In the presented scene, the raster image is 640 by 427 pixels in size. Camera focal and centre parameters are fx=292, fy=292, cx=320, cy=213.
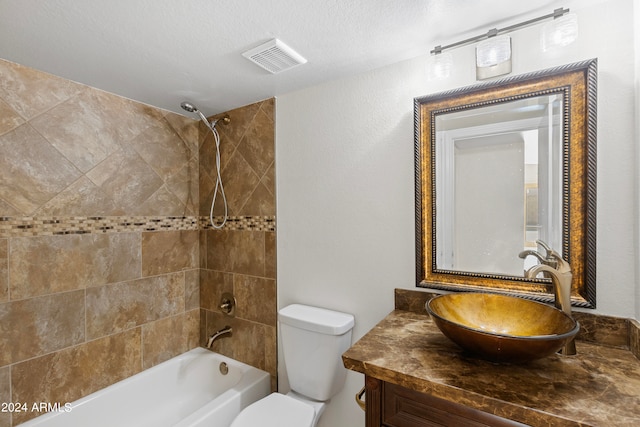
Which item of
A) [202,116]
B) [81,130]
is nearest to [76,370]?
[81,130]

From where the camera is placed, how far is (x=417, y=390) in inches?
34.7

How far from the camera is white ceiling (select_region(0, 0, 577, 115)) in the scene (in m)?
1.11

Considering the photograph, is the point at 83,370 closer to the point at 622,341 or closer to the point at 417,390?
the point at 417,390

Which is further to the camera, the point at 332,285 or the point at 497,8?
the point at 332,285

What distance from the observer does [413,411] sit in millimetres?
930

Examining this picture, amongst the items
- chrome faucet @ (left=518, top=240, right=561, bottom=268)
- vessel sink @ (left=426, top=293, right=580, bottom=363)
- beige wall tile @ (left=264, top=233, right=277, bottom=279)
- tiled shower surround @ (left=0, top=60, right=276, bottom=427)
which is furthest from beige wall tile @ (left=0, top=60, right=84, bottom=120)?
chrome faucet @ (left=518, top=240, right=561, bottom=268)

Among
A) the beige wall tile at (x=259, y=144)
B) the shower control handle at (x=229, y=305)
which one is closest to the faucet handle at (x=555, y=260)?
the beige wall tile at (x=259, y=144)

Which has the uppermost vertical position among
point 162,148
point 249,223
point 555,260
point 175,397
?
point 162,148

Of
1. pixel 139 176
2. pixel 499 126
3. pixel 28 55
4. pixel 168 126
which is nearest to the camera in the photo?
pixel 499 126

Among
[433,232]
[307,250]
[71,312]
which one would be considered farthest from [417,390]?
[71,312]

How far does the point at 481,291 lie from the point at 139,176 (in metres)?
2.16

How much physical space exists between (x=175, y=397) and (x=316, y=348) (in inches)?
49.5

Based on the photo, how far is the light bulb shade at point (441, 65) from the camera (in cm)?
134

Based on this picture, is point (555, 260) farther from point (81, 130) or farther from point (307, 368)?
point (81, 130)
